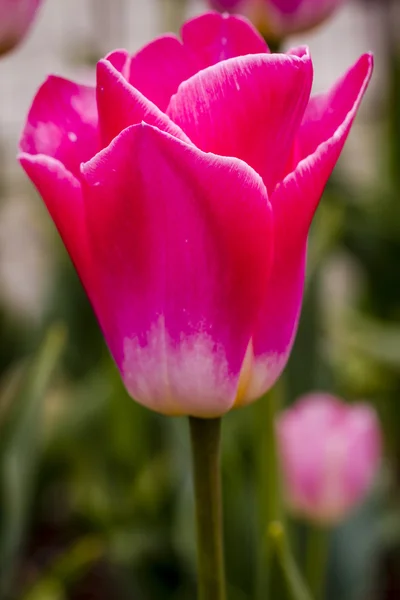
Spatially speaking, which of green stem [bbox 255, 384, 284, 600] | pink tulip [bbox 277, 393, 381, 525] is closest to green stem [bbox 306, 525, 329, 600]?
pink tulip [bbox 277, 393, 381, 525]

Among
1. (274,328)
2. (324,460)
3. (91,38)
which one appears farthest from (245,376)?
(91,38)

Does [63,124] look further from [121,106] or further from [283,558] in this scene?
[283,558]

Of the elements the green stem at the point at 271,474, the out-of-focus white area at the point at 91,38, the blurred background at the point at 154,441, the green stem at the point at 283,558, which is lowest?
the out-of-focus white area at the point at 91,38

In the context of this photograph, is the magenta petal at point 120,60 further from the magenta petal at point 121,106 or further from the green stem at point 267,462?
the green stem at point 267,462

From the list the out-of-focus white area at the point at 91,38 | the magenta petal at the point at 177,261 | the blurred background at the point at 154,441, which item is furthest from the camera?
the out-of-focus white area at the point at 91,38

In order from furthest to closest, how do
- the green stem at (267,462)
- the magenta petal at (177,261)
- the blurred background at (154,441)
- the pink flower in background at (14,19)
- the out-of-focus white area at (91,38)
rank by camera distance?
the out-of-focus white area at (91,38), the blurred background at (154,441), the green stem at (267,462), the pink flower in background at (14,19), the magenta petal at (177,261)

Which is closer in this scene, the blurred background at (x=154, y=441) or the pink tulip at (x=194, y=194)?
the pink tulip at (x=194, y=194)

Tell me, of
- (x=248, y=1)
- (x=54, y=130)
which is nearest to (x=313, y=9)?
(x=248, y=1)

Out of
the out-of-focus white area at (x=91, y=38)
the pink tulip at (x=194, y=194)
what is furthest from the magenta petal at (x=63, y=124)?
the out-of-focus white area at (x=91, y=38)
